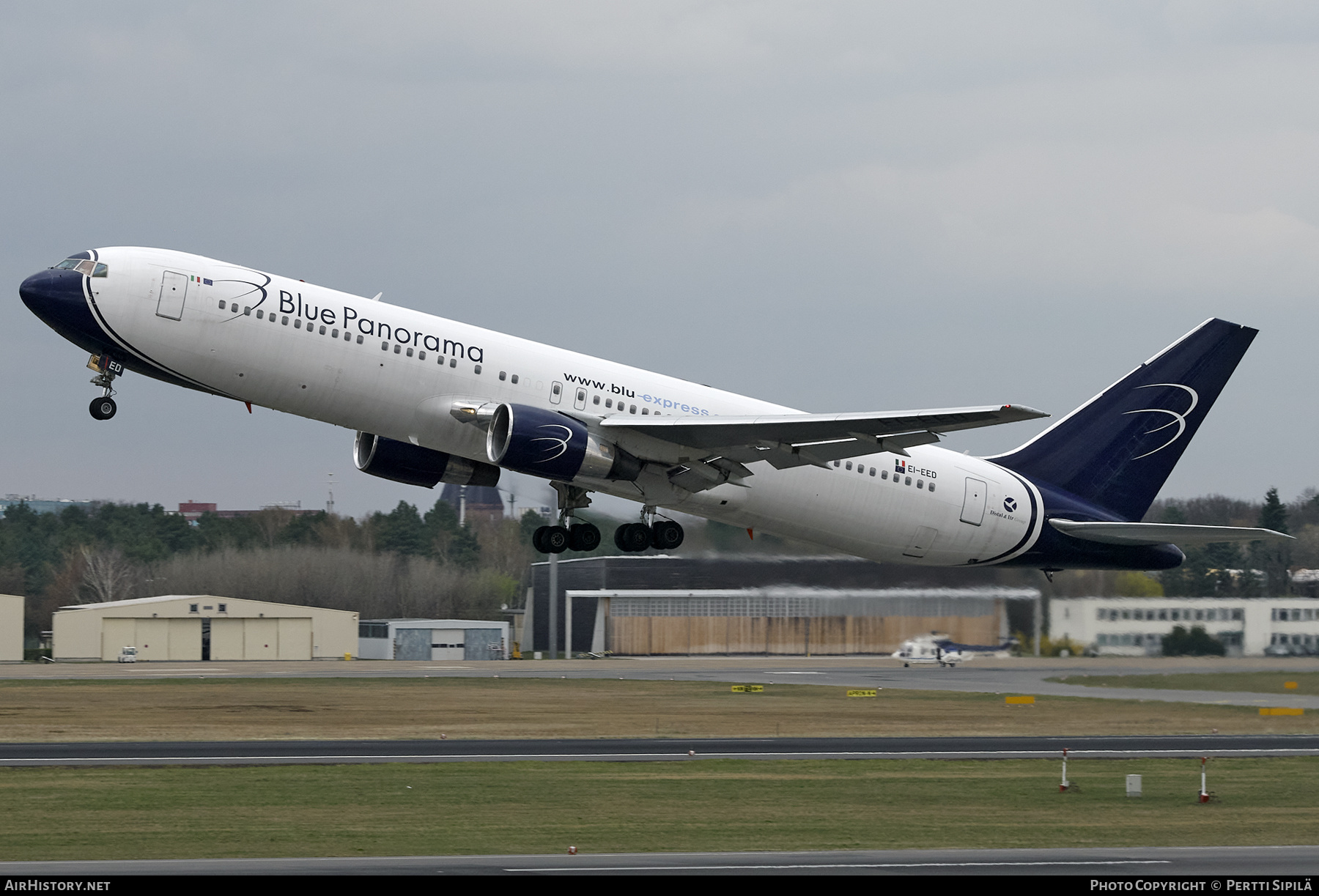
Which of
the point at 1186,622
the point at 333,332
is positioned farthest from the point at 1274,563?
the point at 333,332

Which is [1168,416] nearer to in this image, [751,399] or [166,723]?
[751,399]

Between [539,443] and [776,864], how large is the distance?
531 inches

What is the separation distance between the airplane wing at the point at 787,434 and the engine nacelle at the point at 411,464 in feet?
15.9

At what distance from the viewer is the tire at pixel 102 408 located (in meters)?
35.2

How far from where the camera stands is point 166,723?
51.6 meters

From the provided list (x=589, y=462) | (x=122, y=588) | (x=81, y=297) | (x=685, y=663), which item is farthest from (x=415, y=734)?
(x=122, y=588)

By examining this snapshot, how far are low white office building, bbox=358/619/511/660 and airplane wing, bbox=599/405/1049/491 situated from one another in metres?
73.3

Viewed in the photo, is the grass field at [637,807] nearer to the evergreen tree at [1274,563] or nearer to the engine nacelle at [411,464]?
the engine nacelle at [411,464]

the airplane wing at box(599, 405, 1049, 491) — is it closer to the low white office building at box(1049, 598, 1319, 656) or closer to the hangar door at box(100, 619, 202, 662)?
the low white office building at box(1049, 598, 1319, 656)

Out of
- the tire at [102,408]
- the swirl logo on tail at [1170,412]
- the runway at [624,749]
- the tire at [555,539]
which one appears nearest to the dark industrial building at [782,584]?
the runway at [624,749]

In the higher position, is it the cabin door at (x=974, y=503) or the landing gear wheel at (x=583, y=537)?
the cabin door at (x=974, y=503)

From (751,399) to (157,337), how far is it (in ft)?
50.9

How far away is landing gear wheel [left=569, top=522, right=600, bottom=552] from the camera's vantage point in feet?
135

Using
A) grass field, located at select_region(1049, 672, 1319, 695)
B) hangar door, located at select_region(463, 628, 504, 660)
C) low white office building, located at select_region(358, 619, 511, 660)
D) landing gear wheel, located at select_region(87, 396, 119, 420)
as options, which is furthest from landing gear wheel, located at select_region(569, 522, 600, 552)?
hangar door, located at select_region(463, 628, 504, 660)
